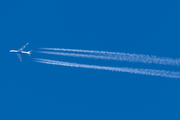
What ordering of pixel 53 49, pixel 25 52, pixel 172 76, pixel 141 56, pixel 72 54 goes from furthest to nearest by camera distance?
1. pixel 25 52
2. pixel 53 49
3. pixel 72 54
4. pixel 141 56
5. pixel 172 76

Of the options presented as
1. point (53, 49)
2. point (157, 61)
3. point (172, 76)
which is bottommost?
point (172, 76)

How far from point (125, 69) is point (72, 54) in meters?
15.7

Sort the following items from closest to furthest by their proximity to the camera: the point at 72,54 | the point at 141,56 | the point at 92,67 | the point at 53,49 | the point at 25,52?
the point at 141,56
the point at 92,67
the point at 72,54
the point at 53,49
the point at 25,52

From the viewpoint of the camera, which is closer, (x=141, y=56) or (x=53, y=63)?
(x=141, y=56)

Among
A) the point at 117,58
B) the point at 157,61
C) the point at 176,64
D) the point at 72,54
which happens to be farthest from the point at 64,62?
the point at 176,64

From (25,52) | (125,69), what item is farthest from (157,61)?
(25,52)

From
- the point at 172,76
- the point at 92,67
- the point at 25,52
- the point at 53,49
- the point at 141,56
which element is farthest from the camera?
the point at 25,52

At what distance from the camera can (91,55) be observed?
2152 inches

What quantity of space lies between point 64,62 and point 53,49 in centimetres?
653

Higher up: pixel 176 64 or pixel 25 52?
pixel 25 52

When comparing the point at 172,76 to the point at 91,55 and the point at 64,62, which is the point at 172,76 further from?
the point at 64,62

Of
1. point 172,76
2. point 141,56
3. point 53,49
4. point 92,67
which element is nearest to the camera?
point 172,76

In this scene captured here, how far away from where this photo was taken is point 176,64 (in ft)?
157

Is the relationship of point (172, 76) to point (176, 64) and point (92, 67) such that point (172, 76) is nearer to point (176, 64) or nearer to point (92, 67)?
point (176, 64)
